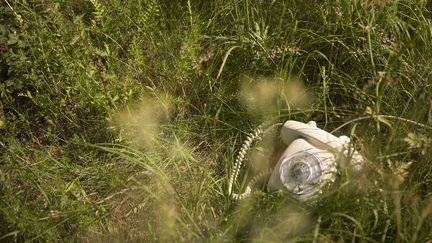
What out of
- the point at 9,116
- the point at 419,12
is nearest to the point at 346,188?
the point at 419,12

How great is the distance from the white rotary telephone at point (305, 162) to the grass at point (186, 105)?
0.19 feet

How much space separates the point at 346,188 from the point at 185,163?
736 mm

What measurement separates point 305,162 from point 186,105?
2.37 ft

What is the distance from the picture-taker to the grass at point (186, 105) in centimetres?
193

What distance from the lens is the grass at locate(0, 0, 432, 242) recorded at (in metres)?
1.93

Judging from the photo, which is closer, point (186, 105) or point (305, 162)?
point (305, 162)

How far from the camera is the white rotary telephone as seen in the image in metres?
1.89

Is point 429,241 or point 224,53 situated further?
point 224,53

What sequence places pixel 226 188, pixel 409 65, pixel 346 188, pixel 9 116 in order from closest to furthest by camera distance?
pixel 346 188 < pixel 226 188 < pixel 409 65 < pixel 9 116

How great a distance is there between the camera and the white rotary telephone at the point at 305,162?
1893mm

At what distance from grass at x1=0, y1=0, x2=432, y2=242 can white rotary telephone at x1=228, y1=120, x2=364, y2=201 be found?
0.19 ft

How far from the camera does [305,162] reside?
2002 millimetres

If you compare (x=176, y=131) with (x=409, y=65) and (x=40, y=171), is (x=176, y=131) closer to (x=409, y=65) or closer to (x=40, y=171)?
(x=40, y=171)

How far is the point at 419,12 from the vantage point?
8.04 feet
